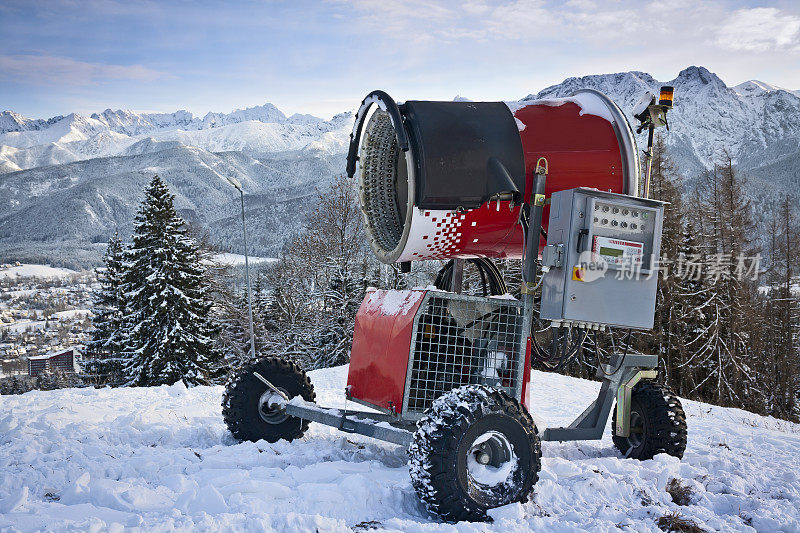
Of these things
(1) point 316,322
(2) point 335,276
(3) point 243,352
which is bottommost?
(3) point 243,352

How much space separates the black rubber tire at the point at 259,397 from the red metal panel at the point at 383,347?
0.62 meters

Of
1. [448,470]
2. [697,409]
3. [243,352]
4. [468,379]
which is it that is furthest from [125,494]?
[243,352]

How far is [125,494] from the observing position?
3631 millimetres

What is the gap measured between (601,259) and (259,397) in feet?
11.1

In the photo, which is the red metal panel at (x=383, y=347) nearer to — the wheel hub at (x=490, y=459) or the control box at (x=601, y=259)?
the wheel hub at (x=490, y=459)

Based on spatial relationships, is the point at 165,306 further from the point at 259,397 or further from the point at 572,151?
the point at 572,151

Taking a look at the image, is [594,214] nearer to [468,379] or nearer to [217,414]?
[468,379]

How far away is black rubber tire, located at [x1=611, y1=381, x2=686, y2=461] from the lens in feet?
17.7

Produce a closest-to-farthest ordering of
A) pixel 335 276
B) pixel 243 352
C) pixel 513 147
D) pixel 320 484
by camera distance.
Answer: pixel 320 484, pixel 513 147, pixel 335 276, pixel 243 352

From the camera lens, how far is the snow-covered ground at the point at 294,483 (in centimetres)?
344

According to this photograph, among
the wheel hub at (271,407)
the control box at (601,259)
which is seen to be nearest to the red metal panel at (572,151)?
the control box at (601,259)

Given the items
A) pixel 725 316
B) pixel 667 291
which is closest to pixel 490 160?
pixel 667 291

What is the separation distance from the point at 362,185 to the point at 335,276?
25132 millimetres

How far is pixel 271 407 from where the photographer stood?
19.0 ft
